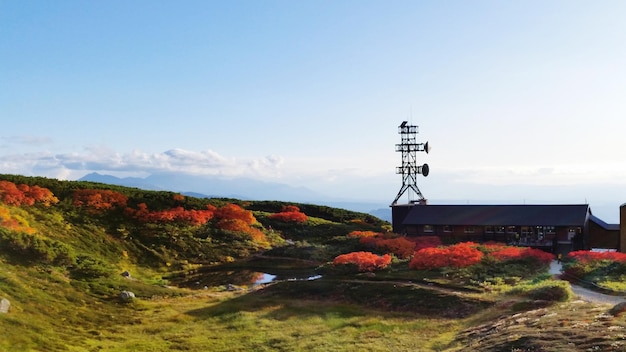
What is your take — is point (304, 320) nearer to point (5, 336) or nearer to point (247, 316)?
point (247, 316)

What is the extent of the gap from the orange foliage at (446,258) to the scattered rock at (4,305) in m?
27.0

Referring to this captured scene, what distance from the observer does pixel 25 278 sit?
2919cm

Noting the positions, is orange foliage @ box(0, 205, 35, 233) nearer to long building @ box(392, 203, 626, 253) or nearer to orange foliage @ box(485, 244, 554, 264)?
orange foliage @ box(485, 244, 554, 264)

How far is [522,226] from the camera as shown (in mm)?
52781

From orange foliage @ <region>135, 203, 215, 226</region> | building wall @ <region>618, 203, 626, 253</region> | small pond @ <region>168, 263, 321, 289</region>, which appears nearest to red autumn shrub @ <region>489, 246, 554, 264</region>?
building wall @ <region>618, 203, 626, 253</region>

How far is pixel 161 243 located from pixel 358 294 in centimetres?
2659

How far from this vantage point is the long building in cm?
5041

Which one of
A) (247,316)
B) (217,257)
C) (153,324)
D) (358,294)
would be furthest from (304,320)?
(217,257)

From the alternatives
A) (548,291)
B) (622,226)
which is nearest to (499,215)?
(622,226)

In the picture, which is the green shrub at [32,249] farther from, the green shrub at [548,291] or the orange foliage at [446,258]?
the green shrub at [548,291]

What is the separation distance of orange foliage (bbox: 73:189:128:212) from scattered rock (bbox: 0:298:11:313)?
30.1 m

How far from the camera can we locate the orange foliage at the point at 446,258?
3759 centimetres

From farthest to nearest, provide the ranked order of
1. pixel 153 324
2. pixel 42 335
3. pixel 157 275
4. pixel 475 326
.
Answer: pixel 157 275
pixel 153 324
pixel 475 326
pixel 42 335

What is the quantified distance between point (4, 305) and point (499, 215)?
48.7 meters
